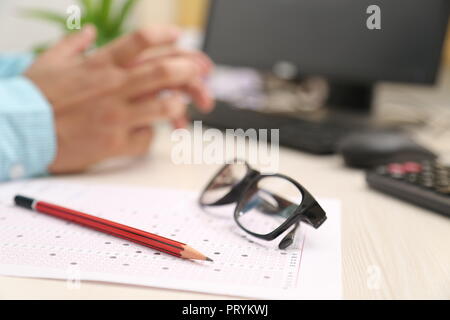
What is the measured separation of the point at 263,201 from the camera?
513 millimetres

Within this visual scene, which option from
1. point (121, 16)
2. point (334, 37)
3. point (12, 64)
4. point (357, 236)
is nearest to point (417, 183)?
point (357, 236)

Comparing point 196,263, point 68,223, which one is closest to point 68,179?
point 68,223

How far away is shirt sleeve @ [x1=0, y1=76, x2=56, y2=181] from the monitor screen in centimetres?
52

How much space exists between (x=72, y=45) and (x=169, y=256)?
0.42 m

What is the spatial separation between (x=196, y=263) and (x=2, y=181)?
13.2 inches

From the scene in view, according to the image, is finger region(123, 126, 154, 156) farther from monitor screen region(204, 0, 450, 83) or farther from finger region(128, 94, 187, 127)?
monitor screen region(204, 0, 450, 83)

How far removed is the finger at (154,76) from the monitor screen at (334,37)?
362mm

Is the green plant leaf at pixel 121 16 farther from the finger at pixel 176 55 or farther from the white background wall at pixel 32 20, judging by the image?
the finger at pixel 176 55

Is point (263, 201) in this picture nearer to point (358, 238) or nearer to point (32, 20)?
point (358, 238)

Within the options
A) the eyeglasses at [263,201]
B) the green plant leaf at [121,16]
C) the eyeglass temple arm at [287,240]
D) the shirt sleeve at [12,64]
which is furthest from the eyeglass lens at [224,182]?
the green plant leaf at [121,16]

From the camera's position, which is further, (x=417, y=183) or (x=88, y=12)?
(x=88, y=12)

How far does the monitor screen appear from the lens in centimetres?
88

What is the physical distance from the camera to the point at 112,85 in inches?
26.8

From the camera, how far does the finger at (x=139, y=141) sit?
0.74m
